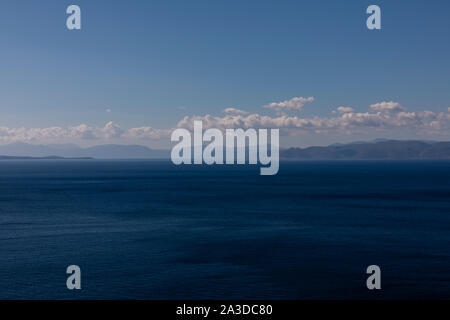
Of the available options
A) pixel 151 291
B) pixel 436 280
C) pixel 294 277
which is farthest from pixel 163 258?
pixel 436 280

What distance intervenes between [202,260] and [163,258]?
6151 millimetres

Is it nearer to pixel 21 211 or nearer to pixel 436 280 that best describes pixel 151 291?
pixel 436 280

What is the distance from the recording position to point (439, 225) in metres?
88.8
